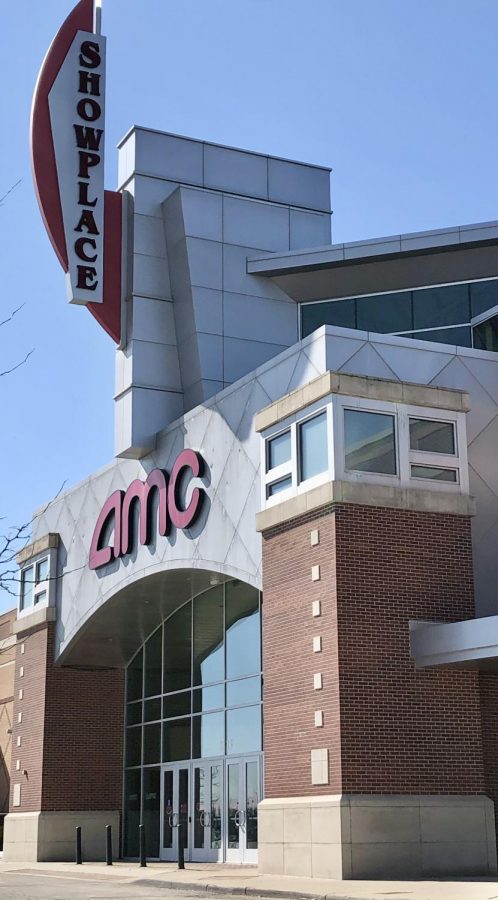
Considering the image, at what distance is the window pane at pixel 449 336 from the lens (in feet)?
102

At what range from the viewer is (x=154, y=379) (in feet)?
102

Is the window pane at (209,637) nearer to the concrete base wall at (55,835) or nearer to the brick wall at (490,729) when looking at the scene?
the concrete base wall at (55,835)

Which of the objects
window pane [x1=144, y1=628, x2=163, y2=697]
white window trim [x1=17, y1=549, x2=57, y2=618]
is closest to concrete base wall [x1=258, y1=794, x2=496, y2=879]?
window pane [x1=144, y1=628, x2=163, y2=697]

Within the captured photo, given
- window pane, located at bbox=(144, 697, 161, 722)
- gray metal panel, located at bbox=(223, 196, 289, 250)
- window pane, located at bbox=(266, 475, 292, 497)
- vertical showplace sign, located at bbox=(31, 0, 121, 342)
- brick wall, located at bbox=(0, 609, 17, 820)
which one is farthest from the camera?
brick wall, located at bbox=(0, 609, 17, 820)

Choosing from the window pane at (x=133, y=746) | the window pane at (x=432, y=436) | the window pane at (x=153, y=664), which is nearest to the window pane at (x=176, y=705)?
the window pane at (x=153, y=664)

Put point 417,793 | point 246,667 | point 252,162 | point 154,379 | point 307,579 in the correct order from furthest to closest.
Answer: point 252,162 < point 154,379 < point 246,667 < point 307,579 < point 417,793

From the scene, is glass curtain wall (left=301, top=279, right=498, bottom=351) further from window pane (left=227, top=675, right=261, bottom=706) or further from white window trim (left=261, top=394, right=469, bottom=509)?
window pane (left=227, top=675, right=261, bottom=706)

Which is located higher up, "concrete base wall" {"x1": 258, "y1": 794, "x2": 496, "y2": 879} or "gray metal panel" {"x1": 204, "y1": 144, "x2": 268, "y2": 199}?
"gray metal panel" {"x1": 204, "y1": 144, "x2": 268, "y2": 199}

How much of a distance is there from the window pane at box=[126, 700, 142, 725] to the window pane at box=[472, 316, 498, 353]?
14716 millimetres

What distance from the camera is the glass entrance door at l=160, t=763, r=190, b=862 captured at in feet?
104

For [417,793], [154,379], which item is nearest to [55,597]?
[154,379]

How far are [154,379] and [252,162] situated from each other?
756cm

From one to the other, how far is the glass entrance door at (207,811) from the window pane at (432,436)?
11.1m

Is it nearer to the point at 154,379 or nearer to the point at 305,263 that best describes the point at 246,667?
the point at 154,379
